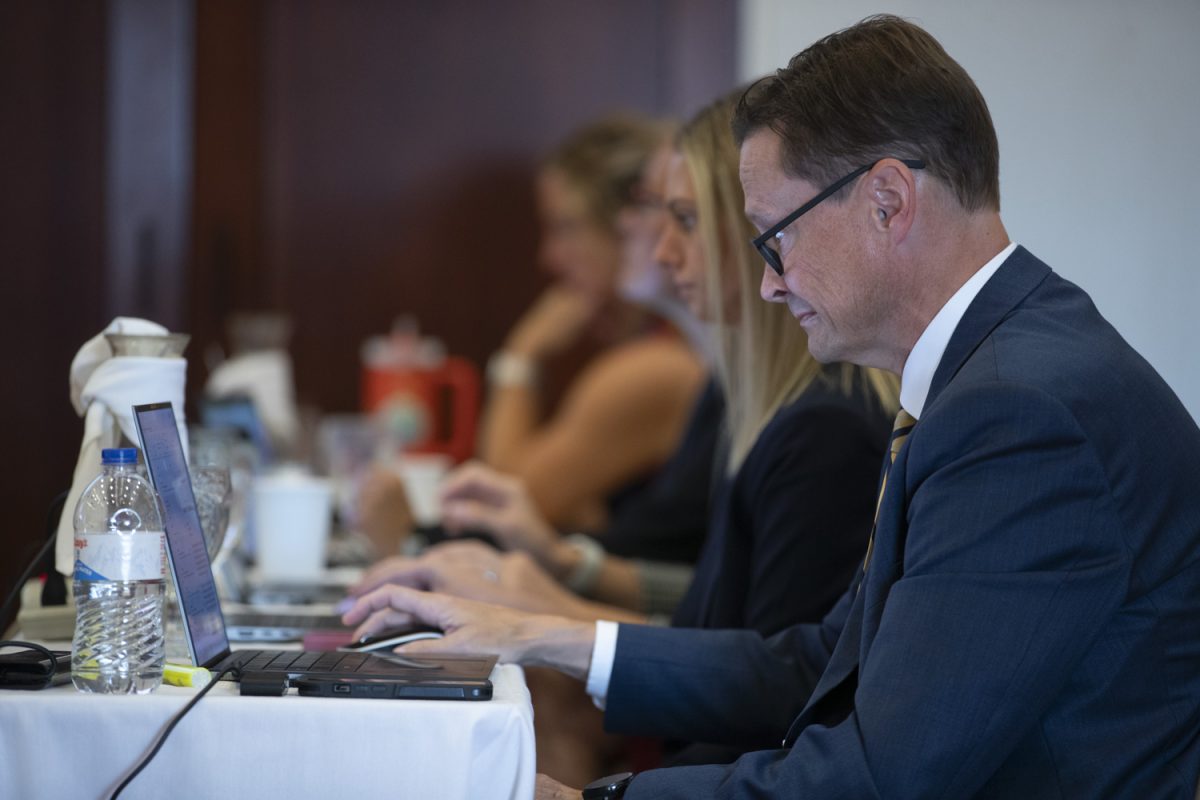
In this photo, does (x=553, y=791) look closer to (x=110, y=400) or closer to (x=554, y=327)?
(x=110, y=400)

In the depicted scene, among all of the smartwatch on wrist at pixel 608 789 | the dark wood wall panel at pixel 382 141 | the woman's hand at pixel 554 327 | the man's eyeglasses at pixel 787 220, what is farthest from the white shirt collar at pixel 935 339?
the dark wood wall panel at pixel 382 141

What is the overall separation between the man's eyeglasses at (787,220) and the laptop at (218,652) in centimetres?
45

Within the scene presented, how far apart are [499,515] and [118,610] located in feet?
3.97

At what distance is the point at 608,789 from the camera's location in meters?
1.08

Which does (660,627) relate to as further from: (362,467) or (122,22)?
(122,22)

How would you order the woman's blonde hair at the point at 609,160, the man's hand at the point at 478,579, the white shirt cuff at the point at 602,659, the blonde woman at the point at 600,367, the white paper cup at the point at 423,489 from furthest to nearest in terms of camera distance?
the woman's blonde hair at the point at 609,160, the blonde woman at the point at 600,367, the white paper cup at the point at 423,489, the man's hand at the point at 478,579, the white shirt cuff at the point at 602,659

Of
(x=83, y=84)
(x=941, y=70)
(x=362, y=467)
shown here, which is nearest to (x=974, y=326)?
(x=941, y=70)

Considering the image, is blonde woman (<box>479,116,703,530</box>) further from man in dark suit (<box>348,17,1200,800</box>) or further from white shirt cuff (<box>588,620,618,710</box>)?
man in dark suit (<box>348,17,1200,800</box>)

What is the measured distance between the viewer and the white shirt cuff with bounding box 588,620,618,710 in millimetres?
1339

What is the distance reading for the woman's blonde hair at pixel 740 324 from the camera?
1.62m

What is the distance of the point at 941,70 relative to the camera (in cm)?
110

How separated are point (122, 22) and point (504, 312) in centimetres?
137

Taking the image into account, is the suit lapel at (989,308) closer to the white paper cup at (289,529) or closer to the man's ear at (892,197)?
the man's ear at (892,197)

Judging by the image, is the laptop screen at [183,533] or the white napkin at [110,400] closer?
the laptop screen at [183,533]
